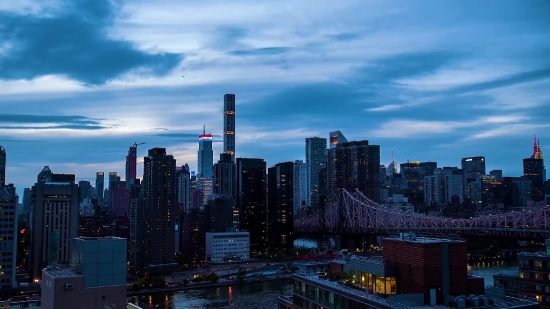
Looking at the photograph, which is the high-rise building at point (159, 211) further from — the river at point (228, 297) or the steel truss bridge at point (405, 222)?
the steel truss bridge at point (405, 222)

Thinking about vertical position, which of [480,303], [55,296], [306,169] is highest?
[306,169]

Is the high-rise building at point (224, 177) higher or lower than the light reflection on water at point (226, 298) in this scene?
higher

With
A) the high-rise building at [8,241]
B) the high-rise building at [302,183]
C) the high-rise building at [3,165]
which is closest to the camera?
the high-rise building at [8,241]

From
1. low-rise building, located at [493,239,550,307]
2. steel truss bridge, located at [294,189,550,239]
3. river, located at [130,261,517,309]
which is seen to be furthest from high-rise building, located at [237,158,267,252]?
low-rise building, located at [493,239,550,307]

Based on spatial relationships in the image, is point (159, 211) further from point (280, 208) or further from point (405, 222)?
point (405, 222)

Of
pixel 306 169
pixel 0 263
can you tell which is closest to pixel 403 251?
pixel 0 263

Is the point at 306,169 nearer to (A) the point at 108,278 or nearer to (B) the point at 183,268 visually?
(B) the point at 183,268

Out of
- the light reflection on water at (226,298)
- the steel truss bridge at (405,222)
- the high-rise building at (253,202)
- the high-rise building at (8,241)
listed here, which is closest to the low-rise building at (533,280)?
the light reflection on water at (226,298)
